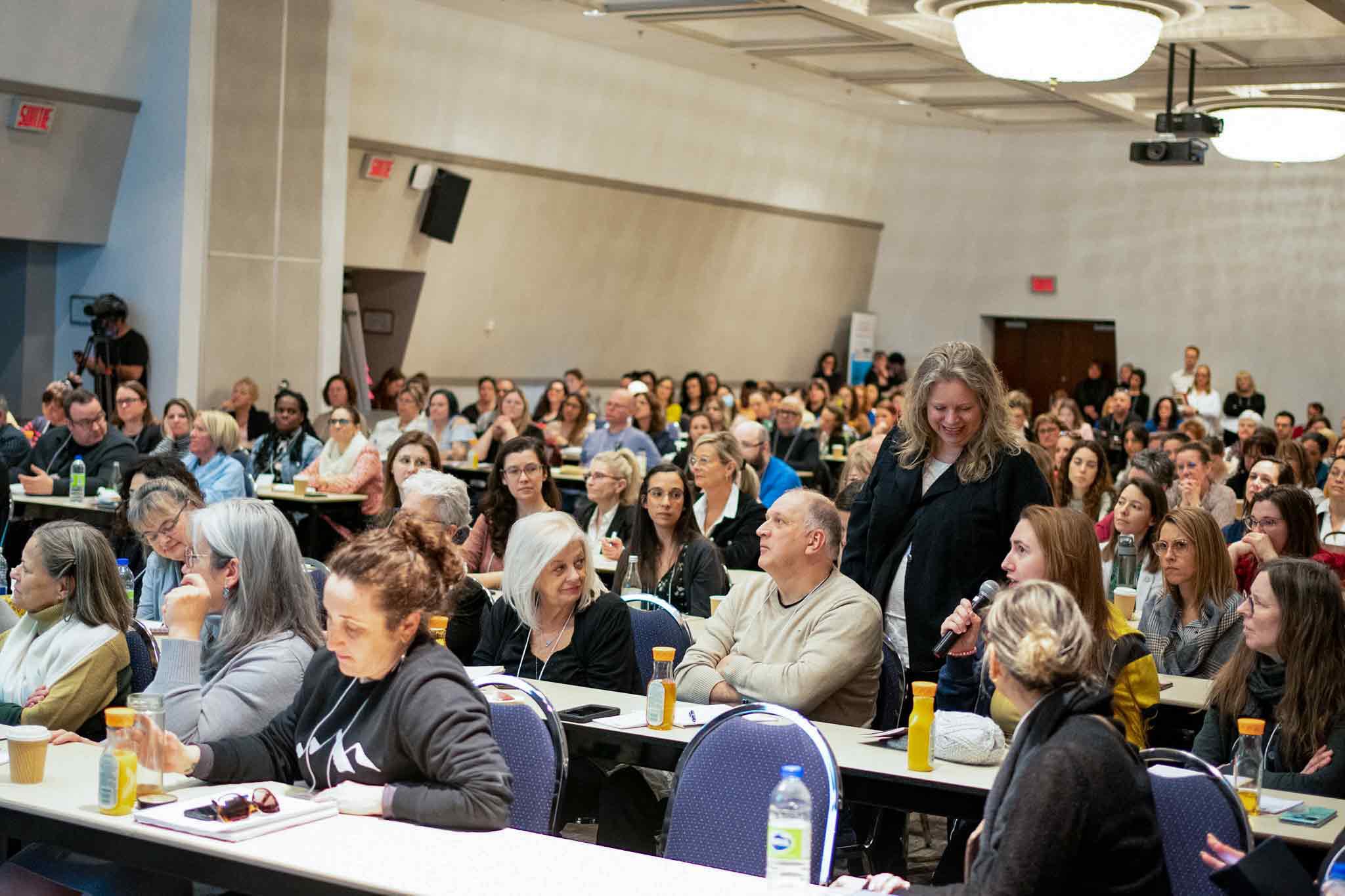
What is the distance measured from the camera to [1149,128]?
18625mm

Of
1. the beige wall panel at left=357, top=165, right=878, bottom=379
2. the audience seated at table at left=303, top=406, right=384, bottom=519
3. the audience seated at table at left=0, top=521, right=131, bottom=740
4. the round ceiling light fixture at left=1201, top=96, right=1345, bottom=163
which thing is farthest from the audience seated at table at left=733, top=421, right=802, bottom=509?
the beige wall panel at left=357, top=165, right=878, bottom=379

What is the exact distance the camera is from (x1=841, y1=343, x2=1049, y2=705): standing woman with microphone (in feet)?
14.9

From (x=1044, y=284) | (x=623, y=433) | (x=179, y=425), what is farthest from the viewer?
(x=1044, y=284)

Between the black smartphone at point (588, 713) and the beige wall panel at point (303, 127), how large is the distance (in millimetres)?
10143

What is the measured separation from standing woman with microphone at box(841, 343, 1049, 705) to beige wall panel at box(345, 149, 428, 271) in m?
10.9

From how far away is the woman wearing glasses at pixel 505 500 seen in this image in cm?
643

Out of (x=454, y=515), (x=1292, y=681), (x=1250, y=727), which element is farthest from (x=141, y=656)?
(x=1292, y=681)

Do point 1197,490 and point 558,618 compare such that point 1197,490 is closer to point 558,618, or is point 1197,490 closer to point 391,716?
point 558,618

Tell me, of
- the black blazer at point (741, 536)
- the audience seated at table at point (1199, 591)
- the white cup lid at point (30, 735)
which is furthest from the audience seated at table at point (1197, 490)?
the white cup lid at point (30, 735)

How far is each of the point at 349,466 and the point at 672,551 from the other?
13.8 feet

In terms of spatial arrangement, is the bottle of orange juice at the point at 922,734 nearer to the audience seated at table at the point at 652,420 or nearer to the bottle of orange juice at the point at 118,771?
the bottle of orange juice at the point at 118,771

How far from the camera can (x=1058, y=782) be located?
2.44 metres

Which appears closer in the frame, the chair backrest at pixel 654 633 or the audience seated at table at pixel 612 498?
the chair backrest at pixel 654 633

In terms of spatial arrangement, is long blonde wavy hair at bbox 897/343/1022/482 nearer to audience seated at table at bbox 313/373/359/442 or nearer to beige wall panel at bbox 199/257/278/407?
audience seated at table at bbox 313/373/359/442
